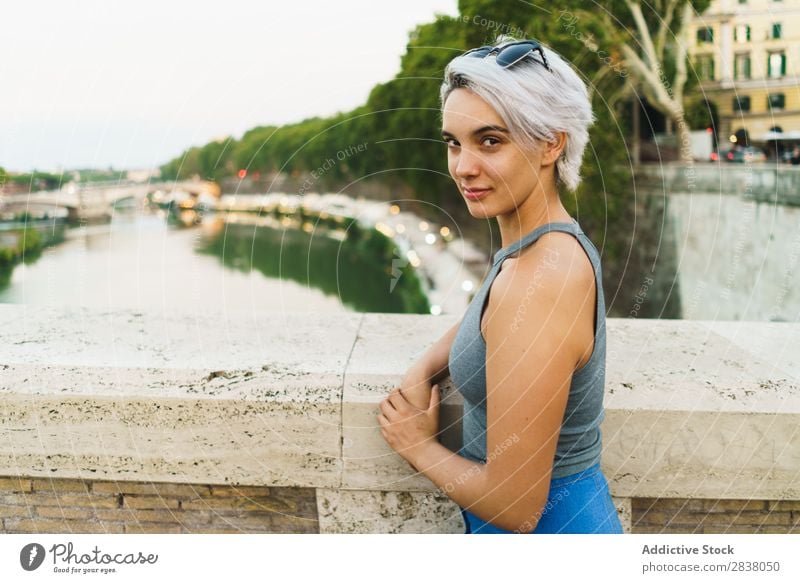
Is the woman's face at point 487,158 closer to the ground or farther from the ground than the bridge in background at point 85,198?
farther from the ground

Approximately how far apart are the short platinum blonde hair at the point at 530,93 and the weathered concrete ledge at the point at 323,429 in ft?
2.37

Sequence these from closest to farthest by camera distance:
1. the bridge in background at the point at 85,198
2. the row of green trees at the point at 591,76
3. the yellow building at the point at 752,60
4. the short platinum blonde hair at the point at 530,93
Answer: the short platinum blonde hair at the point at 530,93 < the bridge in background at the point at 85,198 < the row of green trees at the point at 591,76 < the yellow building at the point at 752,60

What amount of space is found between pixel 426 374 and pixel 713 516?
3.14 ft

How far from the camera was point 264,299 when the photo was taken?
2745 centimetres

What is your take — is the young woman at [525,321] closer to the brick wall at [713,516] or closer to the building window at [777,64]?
the brick wall at [713,516]

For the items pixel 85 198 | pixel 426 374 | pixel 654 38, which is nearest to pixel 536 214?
pixel 426 374

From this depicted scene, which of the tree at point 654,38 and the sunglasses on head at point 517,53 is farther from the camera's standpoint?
the tree at point 654,38

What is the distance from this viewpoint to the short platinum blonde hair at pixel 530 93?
137 cm

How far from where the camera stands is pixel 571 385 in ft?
4.59

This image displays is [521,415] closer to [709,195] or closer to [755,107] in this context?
[709,195]

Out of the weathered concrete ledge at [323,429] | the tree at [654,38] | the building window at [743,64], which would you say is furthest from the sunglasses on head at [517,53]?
the building window at [743,64]

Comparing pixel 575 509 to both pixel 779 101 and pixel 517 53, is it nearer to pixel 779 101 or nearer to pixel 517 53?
pixel 517 53

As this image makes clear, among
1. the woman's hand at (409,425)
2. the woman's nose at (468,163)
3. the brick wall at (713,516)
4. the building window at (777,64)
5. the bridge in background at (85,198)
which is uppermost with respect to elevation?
the building window at (777,64)
